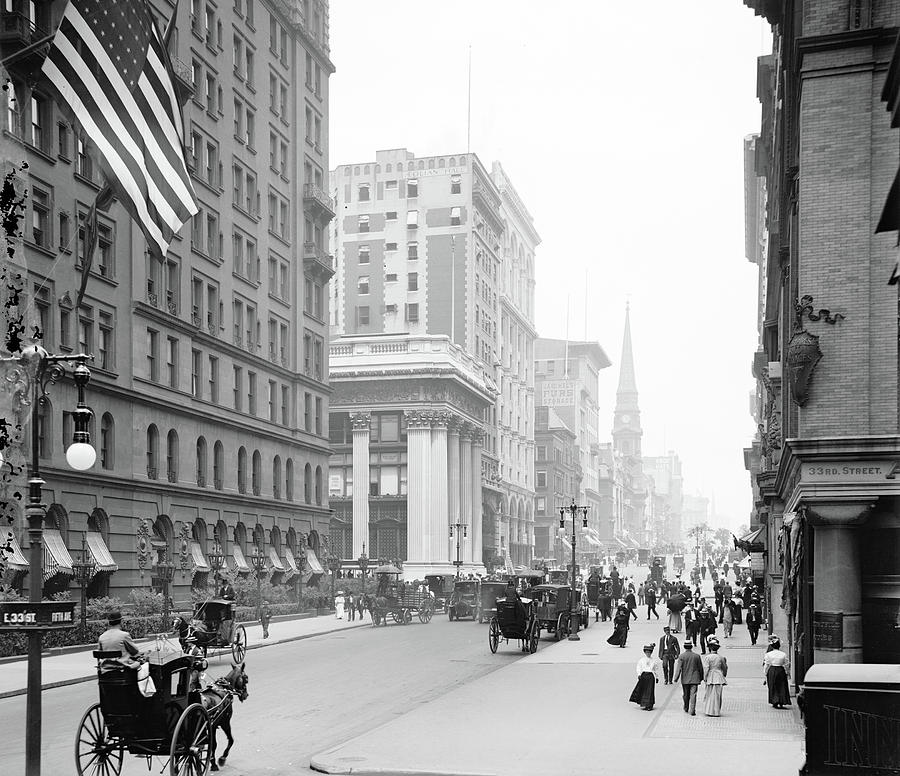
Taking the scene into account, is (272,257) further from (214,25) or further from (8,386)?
(8,386)

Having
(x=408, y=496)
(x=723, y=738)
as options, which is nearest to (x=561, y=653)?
(x=723, y=738)

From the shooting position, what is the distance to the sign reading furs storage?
615ft

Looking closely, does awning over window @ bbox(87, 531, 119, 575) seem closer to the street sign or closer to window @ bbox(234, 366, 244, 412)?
window @ bbox(234, 366, 244, 412)

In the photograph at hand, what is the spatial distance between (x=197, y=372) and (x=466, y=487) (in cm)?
5184

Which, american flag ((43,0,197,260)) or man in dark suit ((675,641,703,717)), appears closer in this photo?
american flag ((43,0,197,260))

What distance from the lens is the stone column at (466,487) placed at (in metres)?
101

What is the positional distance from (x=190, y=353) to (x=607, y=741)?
35671mm

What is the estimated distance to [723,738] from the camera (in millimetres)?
20422

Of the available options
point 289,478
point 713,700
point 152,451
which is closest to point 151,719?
point 713,700

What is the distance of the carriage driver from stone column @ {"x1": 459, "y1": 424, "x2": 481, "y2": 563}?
83159mm

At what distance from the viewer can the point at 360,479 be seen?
315 feet

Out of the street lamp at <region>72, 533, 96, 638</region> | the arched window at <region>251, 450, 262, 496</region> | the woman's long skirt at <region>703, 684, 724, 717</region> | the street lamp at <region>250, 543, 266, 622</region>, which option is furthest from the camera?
the arched window at <region>251, 450, 262, 496</region>

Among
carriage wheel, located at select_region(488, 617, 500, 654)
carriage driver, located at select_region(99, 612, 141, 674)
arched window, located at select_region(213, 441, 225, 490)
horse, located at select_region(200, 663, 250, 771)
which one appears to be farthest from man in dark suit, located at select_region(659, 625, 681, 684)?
arched window, located at select_region(213, 441, 225, 490)

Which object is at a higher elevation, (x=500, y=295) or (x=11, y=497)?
(x=500, y=295)
